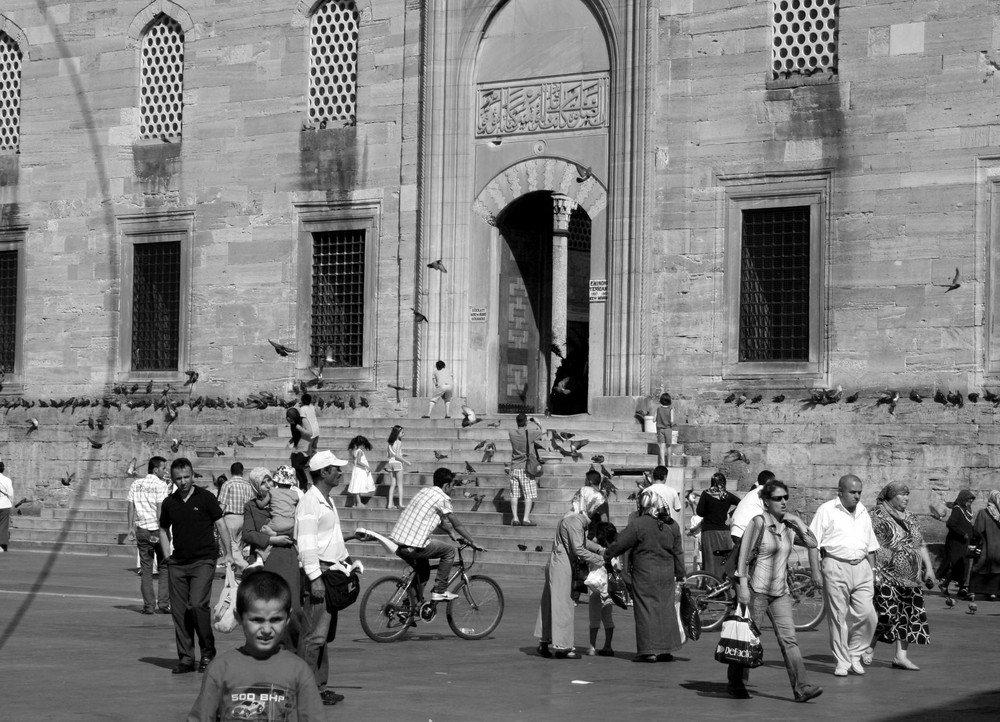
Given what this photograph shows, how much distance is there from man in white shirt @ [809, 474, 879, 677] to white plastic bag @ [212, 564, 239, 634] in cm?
483

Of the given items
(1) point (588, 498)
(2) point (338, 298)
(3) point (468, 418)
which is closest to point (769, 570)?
(1) point (588, 498)

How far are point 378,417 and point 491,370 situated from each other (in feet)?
7.24

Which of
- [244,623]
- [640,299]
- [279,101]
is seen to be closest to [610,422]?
Answer: [640,299]

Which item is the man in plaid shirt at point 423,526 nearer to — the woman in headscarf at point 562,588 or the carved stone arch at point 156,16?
the woman in headscarf at point 562,588

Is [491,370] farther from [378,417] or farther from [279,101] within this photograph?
[279,101]

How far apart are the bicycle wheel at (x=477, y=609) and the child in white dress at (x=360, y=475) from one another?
889cm

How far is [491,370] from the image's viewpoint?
29516 mm

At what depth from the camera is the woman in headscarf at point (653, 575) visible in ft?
48.1

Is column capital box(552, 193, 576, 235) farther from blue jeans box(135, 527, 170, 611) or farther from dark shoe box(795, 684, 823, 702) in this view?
dark shoe box(795, 684, 823, 702)

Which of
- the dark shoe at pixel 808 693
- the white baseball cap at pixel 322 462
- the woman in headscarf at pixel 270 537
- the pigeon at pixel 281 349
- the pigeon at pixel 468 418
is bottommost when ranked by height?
the dark shoe at pixel 808 693

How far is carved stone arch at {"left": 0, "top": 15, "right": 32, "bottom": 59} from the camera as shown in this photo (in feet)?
115

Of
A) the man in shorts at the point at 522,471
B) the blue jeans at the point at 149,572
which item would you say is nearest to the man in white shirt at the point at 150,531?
the blue jeans at the point at 149,572

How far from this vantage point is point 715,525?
1948 cm

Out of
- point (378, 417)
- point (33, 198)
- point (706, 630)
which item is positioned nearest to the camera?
point (706, 630)
